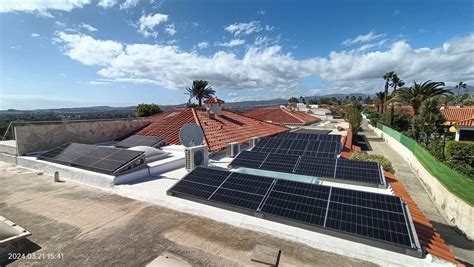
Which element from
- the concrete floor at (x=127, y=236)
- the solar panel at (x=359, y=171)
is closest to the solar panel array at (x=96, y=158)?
the concrete floor at (x=127, y=236)

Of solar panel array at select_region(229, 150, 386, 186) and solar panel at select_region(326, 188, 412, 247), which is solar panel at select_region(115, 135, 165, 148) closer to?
solar panel array at select_region(229, 150, 386, 186)

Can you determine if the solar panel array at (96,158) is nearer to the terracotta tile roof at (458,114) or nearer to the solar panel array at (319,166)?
the solar panel array at (319,166)

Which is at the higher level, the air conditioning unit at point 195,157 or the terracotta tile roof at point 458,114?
the terracotta tile roof at point 458,114

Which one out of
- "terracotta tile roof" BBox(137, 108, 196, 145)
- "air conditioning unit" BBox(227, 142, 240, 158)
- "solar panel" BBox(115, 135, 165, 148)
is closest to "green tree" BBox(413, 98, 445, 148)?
"air conditioning unit" BBox(227, 142, 240, 158)

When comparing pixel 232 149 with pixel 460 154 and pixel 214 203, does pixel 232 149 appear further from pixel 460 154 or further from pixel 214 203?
pixel 460 154

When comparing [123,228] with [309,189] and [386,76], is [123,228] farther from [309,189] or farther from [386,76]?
[386,76]

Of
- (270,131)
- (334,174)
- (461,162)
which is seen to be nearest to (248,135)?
(270,131)

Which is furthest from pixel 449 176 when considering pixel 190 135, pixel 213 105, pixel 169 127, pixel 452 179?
pixel 169 127
